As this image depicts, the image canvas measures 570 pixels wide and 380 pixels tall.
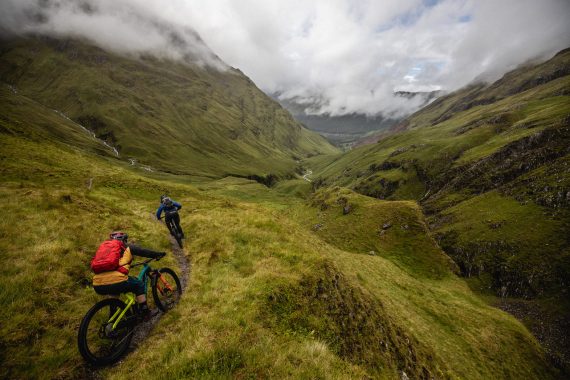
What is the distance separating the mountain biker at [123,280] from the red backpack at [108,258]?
14cm

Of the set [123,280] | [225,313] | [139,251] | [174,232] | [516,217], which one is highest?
[516,217]

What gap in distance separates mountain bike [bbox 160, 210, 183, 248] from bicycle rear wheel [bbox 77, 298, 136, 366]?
30.1 ft

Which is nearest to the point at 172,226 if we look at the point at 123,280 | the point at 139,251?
the point at 139,251

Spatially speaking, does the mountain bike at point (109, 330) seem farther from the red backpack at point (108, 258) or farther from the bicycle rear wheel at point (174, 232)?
the bicycle rear wheel at point (174, 232)

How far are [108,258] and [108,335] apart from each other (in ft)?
8.29

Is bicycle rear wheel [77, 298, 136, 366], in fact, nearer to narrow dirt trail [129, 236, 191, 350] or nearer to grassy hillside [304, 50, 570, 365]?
narrow dirt trail [129, 236, 191, 350]

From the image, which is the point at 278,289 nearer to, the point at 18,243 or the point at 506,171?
the point at 18,243

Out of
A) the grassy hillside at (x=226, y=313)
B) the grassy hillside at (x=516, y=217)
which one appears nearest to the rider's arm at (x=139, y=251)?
the grassy hillside at (x=226, y=313)

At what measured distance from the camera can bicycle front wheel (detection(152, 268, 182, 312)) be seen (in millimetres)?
11052

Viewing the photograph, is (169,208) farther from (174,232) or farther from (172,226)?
(174,232)

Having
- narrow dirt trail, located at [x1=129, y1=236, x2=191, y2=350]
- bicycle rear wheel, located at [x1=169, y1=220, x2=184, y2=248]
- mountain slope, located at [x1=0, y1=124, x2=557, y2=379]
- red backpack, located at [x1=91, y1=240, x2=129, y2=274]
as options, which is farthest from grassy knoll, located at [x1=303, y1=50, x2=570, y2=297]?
red backpack, located at [x1=91, y1=240, x2=129, y2=274]

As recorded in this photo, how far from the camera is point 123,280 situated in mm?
9188

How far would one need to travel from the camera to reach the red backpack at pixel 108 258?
28.6 feet

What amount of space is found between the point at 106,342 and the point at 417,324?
83.2 ft
